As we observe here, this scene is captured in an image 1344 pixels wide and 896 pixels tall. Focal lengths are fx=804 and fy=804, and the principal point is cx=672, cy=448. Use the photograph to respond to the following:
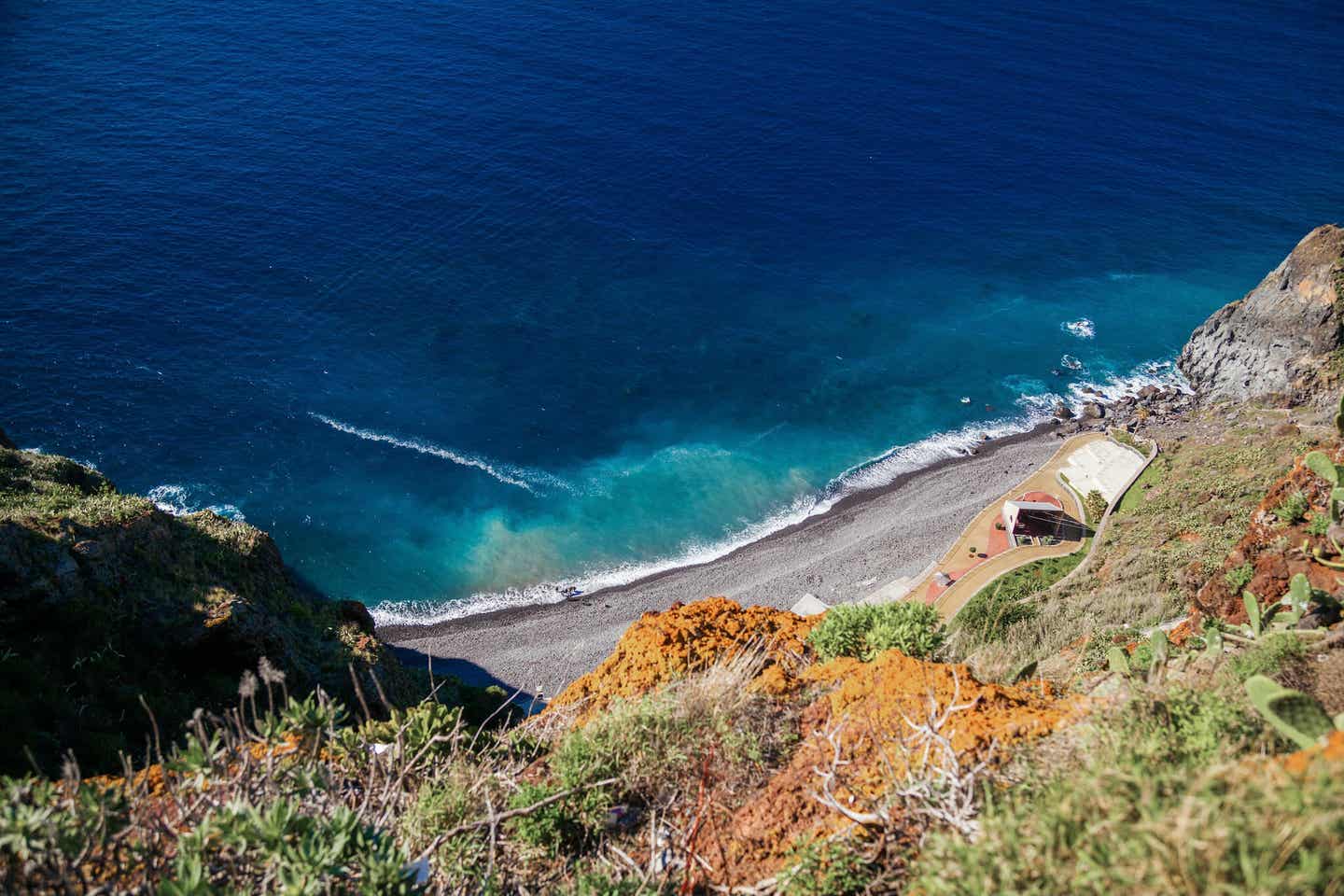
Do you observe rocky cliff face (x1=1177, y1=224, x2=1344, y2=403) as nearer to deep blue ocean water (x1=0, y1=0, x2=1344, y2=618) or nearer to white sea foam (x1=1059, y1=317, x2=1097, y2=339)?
deep blue ocean water (x1=0, y1=0, x2=1344, y2=618)

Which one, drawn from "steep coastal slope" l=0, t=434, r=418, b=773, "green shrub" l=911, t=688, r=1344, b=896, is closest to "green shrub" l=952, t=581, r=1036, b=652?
"green shrub" l=911, t=688, r=1344, b=896

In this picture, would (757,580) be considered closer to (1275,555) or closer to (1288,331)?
(1275,555)

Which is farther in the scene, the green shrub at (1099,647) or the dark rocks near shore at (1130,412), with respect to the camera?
the dark rocks near shore at (1130,412)

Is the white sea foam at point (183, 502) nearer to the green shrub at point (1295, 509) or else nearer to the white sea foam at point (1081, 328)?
the green shrub at point (1295, 509)

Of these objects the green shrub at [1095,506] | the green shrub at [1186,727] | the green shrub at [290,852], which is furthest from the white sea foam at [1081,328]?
the green shrub at [290,852]

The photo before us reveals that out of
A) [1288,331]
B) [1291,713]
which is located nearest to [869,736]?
[1291,713]
